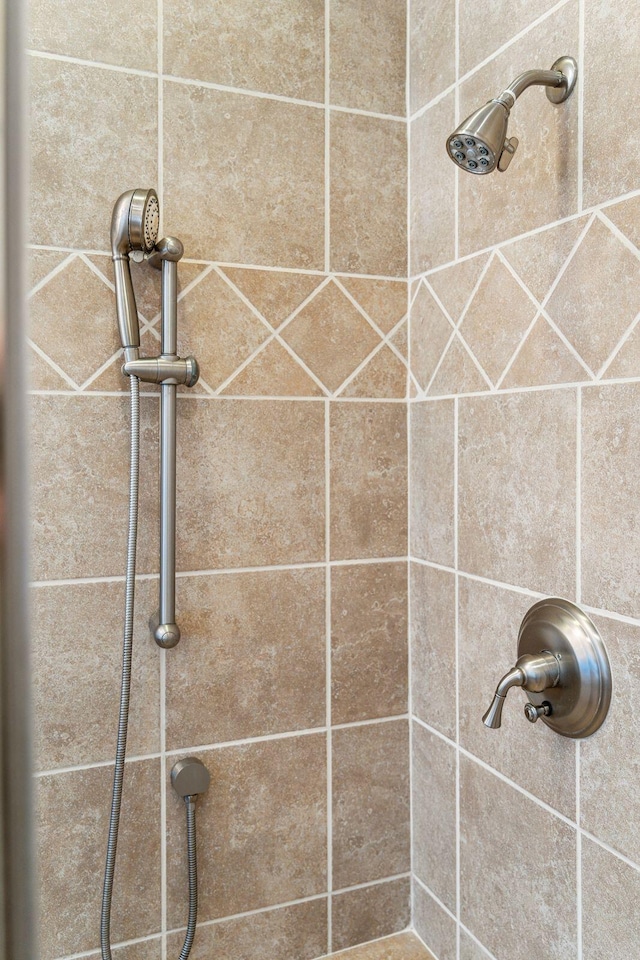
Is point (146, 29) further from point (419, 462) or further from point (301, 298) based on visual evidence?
point (419, 462)

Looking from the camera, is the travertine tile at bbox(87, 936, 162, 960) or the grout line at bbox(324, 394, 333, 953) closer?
the travertine tile at bbox(87, 936, 162, 960)

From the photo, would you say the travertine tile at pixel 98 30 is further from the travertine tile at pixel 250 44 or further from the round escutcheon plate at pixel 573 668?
the round escutcheon plate at pixel 573 668

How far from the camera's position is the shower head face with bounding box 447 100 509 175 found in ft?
2.64

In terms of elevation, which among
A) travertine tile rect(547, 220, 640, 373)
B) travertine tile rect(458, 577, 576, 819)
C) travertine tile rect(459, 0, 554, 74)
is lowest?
travertine tile rect(458, 577, 576, 819)

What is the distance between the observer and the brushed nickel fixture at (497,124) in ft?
2.66

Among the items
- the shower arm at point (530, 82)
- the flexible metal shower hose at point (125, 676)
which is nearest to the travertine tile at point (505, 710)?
the flexible metal shower hose at point (125, 676)

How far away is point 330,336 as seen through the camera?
1.25 m

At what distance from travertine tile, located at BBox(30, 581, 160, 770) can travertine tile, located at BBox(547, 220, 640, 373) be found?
2.50 ft

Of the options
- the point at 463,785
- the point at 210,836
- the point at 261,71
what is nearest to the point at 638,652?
the point at 463,785

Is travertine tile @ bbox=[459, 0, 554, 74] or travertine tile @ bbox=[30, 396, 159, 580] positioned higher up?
travertine tile @ bbox=[459, 0, 554, 74]

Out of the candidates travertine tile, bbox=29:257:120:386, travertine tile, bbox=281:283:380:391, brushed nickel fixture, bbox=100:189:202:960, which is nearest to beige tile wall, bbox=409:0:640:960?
travertine tile, bbox=281:283:380:391

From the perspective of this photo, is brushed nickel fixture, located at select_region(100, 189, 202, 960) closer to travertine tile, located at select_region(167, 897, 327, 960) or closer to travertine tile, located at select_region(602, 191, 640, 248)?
travertine tile, located at select_region(167, 897, 327, 960)

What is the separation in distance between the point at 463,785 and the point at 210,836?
1.45 feet

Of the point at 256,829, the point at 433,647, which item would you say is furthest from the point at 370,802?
the point at 433,647
